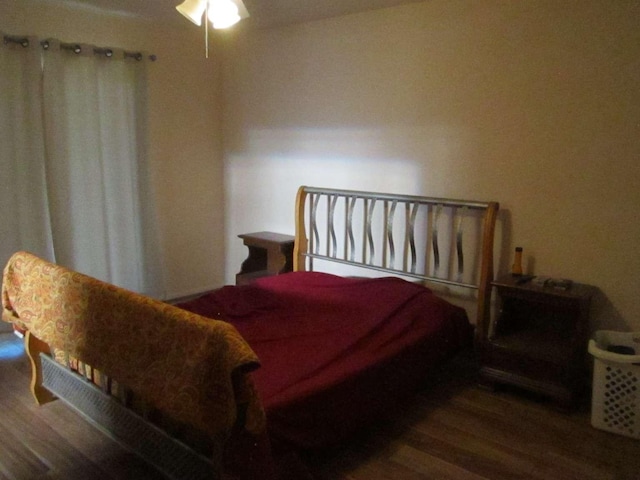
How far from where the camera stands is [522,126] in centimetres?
295

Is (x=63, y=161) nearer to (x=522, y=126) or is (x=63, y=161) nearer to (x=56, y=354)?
(x=56, y=354)

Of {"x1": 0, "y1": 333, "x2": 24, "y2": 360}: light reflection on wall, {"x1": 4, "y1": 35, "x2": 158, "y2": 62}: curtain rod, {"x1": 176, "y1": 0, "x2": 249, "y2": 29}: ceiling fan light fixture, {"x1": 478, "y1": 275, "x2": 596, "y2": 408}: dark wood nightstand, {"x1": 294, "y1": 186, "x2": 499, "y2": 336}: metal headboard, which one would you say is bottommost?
{"x1": 0, "y1": 333, "x2": 24, "y2": 360}: light reflection on wall

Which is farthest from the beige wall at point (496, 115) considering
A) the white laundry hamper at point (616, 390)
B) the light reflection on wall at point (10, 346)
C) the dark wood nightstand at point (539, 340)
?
the light reflection on wall at point (10, 346)

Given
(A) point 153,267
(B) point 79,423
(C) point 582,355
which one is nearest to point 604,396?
(C) point 582,355

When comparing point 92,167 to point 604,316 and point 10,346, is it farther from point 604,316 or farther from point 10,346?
point 604,316

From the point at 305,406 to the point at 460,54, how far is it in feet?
7.53

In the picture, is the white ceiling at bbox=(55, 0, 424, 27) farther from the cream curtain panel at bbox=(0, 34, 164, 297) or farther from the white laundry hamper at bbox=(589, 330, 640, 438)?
the white laundry hamper at bbox=(589, 330, 640, 438)

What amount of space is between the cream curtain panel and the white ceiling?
32 centimetres

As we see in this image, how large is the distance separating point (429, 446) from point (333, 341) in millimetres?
642

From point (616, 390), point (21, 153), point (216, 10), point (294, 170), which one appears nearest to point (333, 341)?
point (616, 390)

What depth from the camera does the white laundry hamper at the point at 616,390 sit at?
2.40 meters

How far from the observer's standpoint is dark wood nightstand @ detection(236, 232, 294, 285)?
4.00m

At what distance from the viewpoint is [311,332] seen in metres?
2.64

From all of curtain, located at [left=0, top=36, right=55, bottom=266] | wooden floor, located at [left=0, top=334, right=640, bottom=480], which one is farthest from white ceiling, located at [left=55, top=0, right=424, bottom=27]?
wooden floor, located at [left=0, top=334, right=640, bottom=480]
